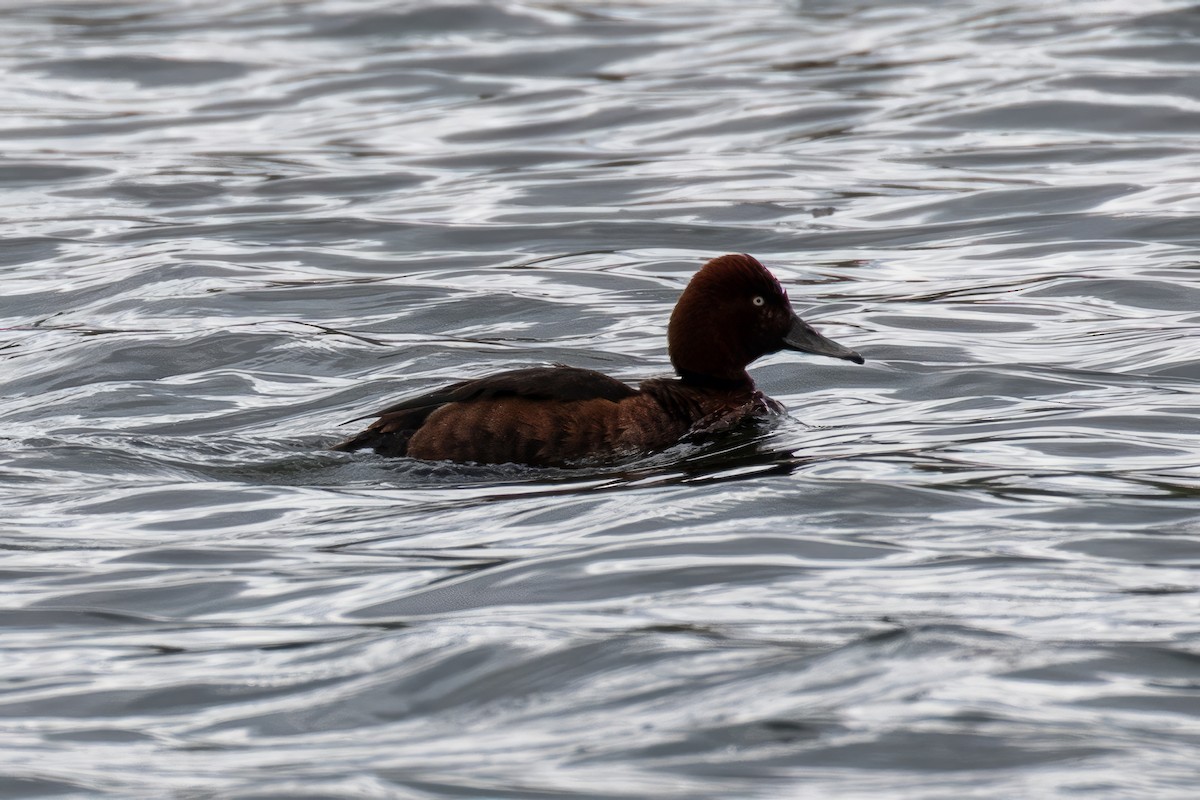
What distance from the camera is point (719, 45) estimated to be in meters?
20.4

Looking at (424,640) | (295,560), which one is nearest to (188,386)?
(295,560)

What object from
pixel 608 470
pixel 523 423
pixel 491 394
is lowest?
pixel 608 470

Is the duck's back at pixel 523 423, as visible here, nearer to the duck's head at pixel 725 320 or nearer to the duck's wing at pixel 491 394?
the duck's wing at pixel 491 394

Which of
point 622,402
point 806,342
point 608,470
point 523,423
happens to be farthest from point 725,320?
point 523,423

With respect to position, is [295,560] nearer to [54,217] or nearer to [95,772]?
[95,772]

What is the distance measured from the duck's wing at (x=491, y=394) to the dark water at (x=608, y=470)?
0.17 metres

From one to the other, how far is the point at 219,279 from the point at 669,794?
8.16 metres

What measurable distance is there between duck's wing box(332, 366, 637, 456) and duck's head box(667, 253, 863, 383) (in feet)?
1.93

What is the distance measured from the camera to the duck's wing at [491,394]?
292 inches

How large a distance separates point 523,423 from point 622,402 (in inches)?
17.4

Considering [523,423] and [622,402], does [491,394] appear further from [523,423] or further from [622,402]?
[622,402]

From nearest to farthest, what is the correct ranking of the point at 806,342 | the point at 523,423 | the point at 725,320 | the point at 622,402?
1. the point at 523,423
2. the point at 622,402
3. the point at 725,320
4. the point at 806,342

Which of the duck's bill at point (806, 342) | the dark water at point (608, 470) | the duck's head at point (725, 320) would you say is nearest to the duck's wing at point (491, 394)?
the dark water at point (608, 470)

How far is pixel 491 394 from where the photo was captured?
24.3 ft
